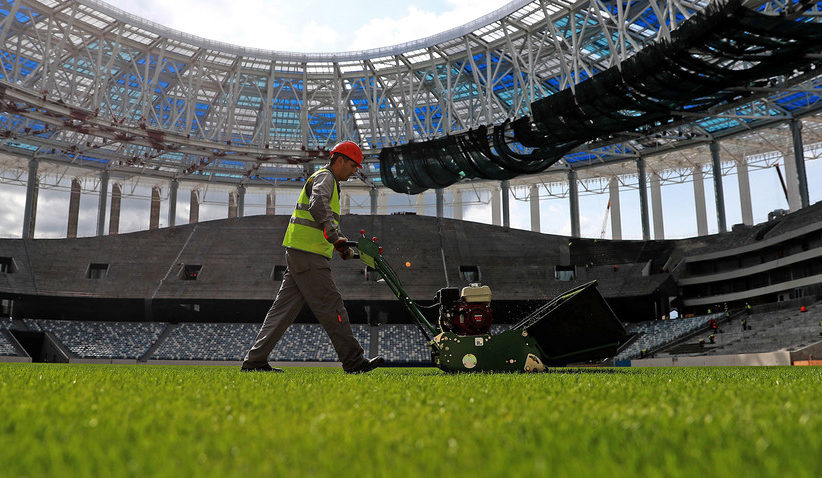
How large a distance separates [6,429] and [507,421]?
1893mm

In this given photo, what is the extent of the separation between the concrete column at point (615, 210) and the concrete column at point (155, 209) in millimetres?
37672

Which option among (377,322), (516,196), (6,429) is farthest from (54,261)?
(6,429)

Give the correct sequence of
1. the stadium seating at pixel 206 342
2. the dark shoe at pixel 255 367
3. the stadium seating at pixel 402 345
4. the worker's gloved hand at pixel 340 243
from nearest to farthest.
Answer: the worker's gloved hand at pixel 340 243, the dark shoe at pixel 255 367, the stadium seating at pixel 206 342, the stadium seating at pixel 402 345

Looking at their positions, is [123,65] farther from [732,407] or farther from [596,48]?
[732,407]

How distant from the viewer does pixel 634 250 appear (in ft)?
149

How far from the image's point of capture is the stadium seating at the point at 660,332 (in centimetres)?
3622

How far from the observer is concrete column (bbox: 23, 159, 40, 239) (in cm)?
4419

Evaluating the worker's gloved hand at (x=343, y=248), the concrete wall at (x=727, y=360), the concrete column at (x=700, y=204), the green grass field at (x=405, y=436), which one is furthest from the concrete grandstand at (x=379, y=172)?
the green grass field at (x=405, y=436)

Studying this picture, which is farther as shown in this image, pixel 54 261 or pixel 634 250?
pixel 634 250

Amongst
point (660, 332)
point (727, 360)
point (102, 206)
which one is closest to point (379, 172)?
point (660, 332)

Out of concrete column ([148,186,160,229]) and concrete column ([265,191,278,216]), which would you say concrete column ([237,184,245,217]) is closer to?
concrete column ([265,191,278,216])

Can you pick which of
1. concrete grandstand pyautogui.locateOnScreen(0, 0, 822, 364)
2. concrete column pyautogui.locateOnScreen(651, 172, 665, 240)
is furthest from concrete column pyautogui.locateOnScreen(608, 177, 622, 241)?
concrete column pyautogui.locateOnScreen(651, 172, 665, 240)

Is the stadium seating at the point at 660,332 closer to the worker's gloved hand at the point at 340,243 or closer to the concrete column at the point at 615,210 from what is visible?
the concrete column at the point at 615,210

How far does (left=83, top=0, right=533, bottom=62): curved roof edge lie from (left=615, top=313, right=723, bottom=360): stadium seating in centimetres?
2053
